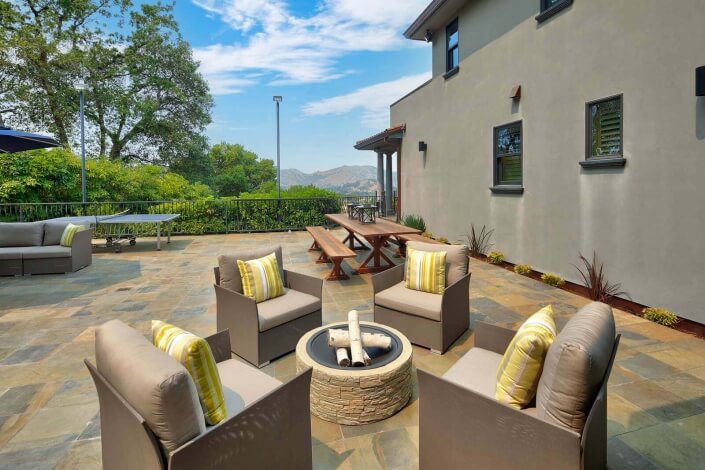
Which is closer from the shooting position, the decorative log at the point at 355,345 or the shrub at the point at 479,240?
the decorative log at the point at 355,345

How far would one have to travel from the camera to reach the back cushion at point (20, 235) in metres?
7.09

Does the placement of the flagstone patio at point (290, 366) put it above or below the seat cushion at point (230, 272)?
below

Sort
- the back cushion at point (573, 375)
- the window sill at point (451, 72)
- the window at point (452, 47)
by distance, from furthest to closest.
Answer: the window at point (452, 47), the window sill at point (451, 72), the back cushion at point (573, 375)

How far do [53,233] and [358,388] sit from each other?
7607 millimetres

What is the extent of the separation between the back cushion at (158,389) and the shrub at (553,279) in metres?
5.62

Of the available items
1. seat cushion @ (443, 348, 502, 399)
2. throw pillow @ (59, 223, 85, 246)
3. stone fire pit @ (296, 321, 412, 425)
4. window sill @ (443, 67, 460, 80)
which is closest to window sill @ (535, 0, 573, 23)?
window sill @ (443, 67, 460, 80)

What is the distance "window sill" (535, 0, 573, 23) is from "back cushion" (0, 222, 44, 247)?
9.65 m

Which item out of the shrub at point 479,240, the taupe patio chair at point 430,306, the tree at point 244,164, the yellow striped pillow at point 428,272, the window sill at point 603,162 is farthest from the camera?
the tree at point 244,164

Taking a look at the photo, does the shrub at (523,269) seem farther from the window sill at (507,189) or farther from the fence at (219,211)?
the fence at (219,211)

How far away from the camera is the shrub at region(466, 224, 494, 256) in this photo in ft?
25.4

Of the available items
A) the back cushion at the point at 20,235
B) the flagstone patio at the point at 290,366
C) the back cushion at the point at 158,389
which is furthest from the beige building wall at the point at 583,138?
the back cushion at the point at 20,235

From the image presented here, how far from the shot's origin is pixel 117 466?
1695mm

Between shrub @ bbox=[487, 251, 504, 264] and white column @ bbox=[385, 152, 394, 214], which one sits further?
white column @ bbox=[385, 152, 394, 214]

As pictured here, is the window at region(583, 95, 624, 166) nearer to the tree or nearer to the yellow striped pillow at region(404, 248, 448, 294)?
the yellow striped pillow at region(404, 248, 448, 294)
